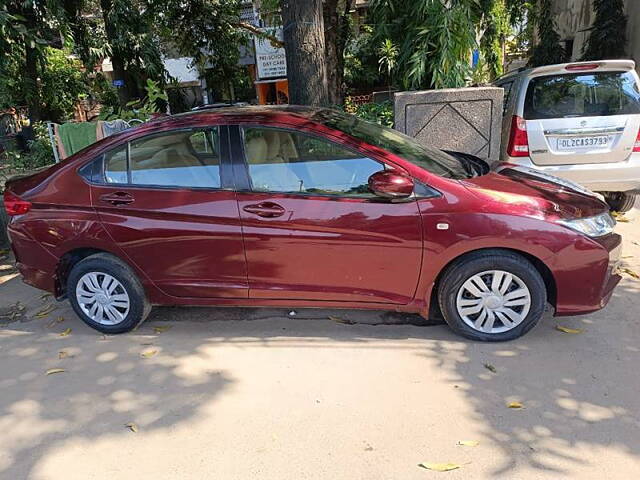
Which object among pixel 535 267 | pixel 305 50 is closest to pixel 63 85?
pixel 305 50

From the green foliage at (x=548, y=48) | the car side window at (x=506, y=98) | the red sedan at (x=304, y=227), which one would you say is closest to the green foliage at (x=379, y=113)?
the car side window at (x=506, y=98)

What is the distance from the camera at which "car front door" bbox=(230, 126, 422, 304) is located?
10.9 feet

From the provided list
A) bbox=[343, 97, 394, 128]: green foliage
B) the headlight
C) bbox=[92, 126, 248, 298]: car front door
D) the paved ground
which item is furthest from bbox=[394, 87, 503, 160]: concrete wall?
bbox=[92, 126, 248, 298]: car front door

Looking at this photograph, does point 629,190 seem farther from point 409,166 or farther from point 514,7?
point 514,7

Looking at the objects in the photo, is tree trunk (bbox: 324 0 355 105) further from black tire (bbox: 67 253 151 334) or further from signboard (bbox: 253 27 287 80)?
signboard (bbox: 253 27 287 80)

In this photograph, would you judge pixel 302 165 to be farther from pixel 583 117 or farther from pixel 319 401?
pixel 583 117

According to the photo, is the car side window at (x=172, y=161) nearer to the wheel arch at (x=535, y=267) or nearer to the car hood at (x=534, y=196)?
the wheel arch at (x=535, y=267)

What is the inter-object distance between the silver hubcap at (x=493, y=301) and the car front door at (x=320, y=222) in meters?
0.38

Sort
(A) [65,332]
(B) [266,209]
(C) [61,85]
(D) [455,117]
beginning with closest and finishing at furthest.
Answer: (B) [266,209]
(A) [65,332]
(D) [455,117]
(C) [61,85]

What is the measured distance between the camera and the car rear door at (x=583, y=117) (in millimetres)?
5105

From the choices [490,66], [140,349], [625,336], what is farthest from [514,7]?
[140,349]

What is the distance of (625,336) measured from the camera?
3502 millimetres

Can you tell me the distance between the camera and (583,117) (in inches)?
202

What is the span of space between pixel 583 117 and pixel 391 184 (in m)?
3.09
